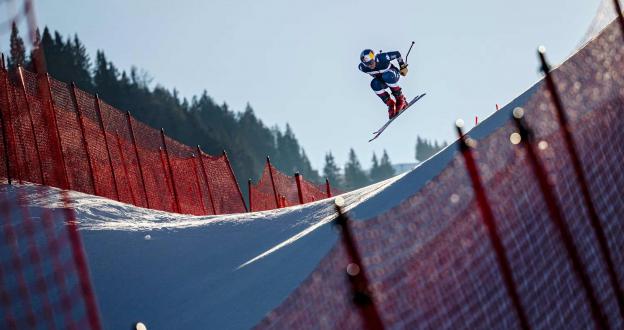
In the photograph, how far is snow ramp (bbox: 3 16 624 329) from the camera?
352 centimetres

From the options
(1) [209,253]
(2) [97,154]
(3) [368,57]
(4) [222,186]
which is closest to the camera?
(1) [209,253]

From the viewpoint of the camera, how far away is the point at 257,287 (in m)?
4.70

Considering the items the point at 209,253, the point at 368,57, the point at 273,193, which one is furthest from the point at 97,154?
the point at 209,253

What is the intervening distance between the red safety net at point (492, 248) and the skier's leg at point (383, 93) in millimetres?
8019

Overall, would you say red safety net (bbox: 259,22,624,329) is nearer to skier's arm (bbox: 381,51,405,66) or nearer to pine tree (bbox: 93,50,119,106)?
skier's arm (bbox: 381,51,405,66)

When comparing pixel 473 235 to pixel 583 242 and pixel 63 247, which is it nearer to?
pixel 583 242

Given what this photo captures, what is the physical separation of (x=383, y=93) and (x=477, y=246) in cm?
895

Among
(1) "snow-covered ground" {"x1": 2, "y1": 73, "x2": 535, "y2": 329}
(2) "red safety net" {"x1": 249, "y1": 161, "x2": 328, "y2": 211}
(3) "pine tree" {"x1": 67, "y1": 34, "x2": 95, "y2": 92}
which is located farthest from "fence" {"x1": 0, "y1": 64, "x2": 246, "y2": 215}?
(3) "pine tree" {"x1": 67, "y1": 34, "x2": 95, "y2": 92}

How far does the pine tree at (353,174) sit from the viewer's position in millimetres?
102700

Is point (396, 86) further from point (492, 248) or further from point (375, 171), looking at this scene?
point (375, 171)

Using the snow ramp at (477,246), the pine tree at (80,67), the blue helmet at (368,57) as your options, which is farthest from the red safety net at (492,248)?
the pine tree at (80,67)

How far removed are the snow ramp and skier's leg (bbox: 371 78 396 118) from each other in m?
7.29

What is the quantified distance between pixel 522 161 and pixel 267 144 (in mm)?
98724

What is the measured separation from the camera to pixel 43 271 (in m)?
6.54
